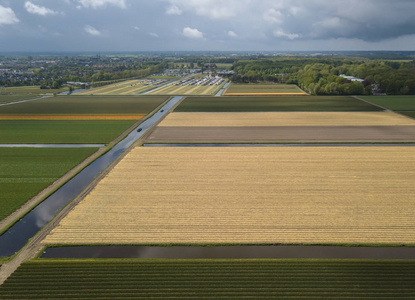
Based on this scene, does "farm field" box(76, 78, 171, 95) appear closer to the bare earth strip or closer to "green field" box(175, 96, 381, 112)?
"green field" box(175, 96, 381, 112)

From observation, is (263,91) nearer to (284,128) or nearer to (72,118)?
(284,128)

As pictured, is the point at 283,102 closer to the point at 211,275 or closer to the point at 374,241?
the point at 374,241

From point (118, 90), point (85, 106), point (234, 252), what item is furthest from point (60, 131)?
point (118, 90)

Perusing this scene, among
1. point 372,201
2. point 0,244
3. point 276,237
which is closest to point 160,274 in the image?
point 276,237

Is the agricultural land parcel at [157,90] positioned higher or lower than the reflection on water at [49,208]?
higher

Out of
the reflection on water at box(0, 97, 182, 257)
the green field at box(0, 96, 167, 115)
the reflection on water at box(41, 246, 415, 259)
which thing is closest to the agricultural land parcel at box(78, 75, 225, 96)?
the green field at box(0, 96, 167, 115)

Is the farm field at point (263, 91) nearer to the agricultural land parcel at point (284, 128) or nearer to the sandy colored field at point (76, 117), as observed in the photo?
the agricultural land parcel at point (284, 128)

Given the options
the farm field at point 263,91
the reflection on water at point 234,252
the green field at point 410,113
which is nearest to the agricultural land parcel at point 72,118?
the farm field at point 263,91
